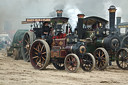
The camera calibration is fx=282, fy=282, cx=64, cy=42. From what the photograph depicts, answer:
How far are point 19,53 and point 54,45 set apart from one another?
293 inches

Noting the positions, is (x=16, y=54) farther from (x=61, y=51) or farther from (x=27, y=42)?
(x=61, y=51)

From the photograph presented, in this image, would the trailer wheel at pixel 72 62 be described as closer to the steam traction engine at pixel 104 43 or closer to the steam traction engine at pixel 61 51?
the steam traction engine at pixel 61 51

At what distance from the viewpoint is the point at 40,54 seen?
10.7 metres

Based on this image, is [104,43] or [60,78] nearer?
[60,78]

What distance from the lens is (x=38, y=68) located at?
10.7 metres

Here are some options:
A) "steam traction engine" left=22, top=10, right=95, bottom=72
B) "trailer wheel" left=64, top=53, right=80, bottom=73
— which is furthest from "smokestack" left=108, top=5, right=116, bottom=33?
"trailer wheel" left=64, top=53, right=80, bottom=73

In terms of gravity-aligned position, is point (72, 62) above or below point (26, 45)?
below

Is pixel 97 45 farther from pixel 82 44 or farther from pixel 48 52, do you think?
pixel 48 52

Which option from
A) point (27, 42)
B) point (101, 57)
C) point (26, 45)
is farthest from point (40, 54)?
point (27, 42)

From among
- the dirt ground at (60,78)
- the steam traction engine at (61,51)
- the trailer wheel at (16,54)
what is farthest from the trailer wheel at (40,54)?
the trailer wheel at (16,54)

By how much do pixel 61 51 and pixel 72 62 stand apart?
2.71 feet

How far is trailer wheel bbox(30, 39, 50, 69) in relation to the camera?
33.8ft

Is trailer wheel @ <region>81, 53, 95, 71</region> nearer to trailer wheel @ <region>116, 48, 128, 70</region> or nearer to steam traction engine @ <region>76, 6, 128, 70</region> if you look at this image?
steam traction engine @ <region>76, 6, 128, 70</region>

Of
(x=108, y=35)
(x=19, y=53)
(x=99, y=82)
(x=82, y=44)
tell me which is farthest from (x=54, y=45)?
(x=19, y=53)
